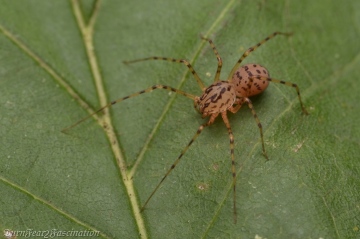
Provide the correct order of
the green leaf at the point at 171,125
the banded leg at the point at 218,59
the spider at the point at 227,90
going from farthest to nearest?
the banded leg at the point at 218,59
the spider at the point at 227,90
the green leaf at the point at 171,125

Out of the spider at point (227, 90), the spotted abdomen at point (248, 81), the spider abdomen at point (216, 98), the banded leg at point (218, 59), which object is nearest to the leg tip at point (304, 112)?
the spider at point (227, 90)

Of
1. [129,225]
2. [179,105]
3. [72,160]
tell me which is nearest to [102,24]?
[179,105]

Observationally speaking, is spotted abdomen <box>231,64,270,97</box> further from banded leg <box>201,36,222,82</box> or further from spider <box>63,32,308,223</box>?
banded leg <box>201,36,222,82</box>

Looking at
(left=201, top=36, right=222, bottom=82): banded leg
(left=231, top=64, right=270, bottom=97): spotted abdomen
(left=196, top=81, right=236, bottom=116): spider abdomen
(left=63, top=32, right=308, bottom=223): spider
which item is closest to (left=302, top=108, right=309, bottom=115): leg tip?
(left=63, top=32, right=308, bottom=223): spider

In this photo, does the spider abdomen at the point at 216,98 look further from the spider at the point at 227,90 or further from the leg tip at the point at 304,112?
the leg tip at the point at 304,112

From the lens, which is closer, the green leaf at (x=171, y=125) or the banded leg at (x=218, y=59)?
the green leaf at (x=171, y=125)

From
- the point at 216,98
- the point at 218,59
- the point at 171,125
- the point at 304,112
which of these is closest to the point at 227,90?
the point at 216,98

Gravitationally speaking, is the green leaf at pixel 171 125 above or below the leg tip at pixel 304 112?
below

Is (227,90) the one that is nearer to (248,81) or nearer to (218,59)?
(248,81)
